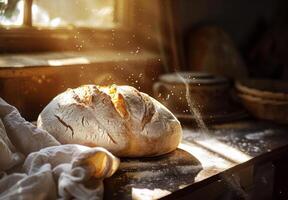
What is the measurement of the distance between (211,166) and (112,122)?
0.74m

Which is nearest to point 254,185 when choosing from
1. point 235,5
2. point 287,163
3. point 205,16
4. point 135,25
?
point 287,163

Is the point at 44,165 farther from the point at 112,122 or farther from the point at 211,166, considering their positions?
the point at 211,166

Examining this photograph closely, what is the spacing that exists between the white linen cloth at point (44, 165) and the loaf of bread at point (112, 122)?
200mm

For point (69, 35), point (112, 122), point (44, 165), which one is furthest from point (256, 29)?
point (44, 165)

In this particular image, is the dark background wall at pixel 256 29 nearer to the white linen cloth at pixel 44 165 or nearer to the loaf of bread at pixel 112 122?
the loaf of bread at pixel 112 122

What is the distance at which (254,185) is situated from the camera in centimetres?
354

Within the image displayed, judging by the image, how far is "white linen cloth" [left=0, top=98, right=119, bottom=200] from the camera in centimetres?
200

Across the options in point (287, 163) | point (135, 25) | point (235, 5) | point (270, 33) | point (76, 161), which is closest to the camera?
point (76, 161)

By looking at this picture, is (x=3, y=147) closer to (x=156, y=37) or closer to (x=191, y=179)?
(x=191, y=179)

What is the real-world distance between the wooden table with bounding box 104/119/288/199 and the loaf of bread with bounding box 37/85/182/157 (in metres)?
0.13

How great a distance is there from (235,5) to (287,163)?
317 cm

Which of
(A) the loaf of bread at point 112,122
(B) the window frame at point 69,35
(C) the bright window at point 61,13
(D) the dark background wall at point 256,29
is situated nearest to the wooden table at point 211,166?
(A) the loaf of bread at point 112,122

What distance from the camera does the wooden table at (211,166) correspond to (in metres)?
2.34

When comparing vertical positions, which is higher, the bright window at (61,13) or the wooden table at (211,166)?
the bright window at (61,13)
